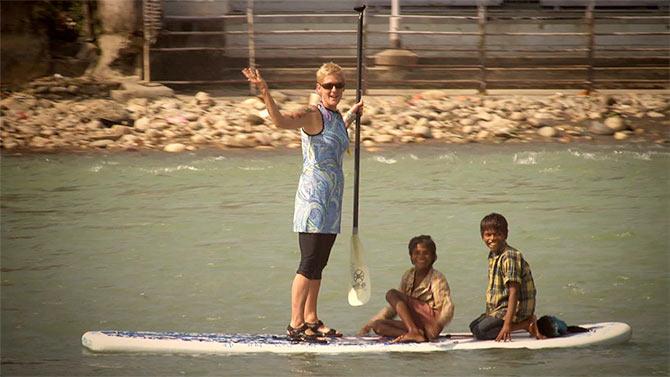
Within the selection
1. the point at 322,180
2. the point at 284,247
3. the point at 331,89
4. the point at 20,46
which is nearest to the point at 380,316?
the point at 322,180

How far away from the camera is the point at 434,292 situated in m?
5.96

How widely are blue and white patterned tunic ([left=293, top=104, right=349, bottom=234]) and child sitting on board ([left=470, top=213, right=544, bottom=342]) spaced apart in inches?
27.0

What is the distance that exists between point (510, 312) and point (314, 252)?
0.93m

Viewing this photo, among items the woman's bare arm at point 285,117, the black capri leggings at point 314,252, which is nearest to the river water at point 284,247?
the black capri leggings at point 314,252

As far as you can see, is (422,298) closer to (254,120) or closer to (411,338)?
(411,338)

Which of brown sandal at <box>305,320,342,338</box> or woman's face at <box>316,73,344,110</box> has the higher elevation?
woman's face at <box>316,73,344,110</box>

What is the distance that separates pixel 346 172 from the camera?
1282 centimetres

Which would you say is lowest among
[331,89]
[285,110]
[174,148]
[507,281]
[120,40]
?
[174,148]

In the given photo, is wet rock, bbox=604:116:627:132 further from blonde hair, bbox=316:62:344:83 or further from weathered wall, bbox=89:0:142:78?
blonde hair, bbox=316:62:344:83

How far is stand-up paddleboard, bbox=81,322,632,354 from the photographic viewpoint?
6.04 metres

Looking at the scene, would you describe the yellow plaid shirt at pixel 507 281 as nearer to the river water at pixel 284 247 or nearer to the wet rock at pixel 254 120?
the river water at pixel 284 247

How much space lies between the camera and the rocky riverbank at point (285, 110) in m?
14.5

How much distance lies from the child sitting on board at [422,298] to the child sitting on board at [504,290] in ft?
0.69

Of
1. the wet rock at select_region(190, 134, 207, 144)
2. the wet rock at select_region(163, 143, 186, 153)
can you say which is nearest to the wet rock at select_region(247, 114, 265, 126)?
the wet rock at select_region(190, 134, 207, 144)
